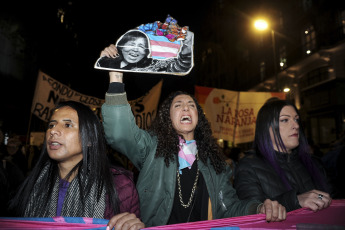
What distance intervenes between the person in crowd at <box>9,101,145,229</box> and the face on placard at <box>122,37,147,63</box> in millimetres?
530

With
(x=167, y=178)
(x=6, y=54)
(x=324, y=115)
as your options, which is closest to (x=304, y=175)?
(x=167, y=178)

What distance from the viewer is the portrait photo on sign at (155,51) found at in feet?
6.79

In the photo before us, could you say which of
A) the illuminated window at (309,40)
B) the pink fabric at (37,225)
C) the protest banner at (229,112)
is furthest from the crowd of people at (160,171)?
the illuminated window at (309,40)

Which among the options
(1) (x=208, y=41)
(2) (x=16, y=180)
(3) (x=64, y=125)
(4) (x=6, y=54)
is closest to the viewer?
(3) (x=64, y=125)

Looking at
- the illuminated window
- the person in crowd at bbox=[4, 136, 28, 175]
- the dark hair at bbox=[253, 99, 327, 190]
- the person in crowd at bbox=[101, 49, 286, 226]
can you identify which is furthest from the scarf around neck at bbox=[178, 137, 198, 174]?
the illuminated window

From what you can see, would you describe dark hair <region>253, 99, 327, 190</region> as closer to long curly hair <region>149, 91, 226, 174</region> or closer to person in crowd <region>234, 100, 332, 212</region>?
person in crowd <region>234, 100, 332, 212</region>

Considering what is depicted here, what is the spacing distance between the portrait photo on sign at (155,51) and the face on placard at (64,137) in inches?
17.5

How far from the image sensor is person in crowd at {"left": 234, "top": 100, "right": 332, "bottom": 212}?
2225 millimetres

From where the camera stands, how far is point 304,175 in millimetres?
2434

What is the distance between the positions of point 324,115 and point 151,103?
15.5 m

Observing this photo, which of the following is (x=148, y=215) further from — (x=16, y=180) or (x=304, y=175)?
(x=16, y=180)

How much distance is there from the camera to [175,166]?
223 centimetres

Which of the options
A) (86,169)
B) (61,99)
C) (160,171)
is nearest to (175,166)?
(160,171)

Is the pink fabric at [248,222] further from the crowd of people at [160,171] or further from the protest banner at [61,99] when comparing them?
the protest banner at [61,99]
